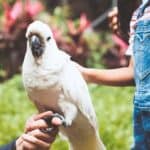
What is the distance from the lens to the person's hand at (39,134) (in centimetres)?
176

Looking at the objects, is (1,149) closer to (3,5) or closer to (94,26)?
(3,5)

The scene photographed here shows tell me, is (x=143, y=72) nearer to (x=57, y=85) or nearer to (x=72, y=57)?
(x=57, y=85)

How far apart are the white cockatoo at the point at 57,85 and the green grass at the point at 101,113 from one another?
5.22 ft

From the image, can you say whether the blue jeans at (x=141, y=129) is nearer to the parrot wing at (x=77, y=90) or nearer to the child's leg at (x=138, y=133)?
the child's leg at (x=138, y=133)

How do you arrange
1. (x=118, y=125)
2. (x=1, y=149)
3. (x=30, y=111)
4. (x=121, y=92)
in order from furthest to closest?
(x=121, y=92)
(x=30, y=111)
(x=118, y=125)
(x=1, y=149)

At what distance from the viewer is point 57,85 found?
1.72m

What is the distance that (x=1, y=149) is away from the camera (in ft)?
6.73

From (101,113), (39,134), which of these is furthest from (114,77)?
(101,113)

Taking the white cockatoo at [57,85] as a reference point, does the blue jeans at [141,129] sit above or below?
below

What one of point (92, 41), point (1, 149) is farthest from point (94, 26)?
point (1, 149)

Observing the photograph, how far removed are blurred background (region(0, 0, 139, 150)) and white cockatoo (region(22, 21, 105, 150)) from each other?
159 centimetres

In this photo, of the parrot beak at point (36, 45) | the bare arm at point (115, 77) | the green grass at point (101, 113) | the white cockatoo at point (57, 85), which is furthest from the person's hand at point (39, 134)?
the green grass at point (101, 113)

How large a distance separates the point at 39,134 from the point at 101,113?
2.54 metres

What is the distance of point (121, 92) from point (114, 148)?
1.34 m
